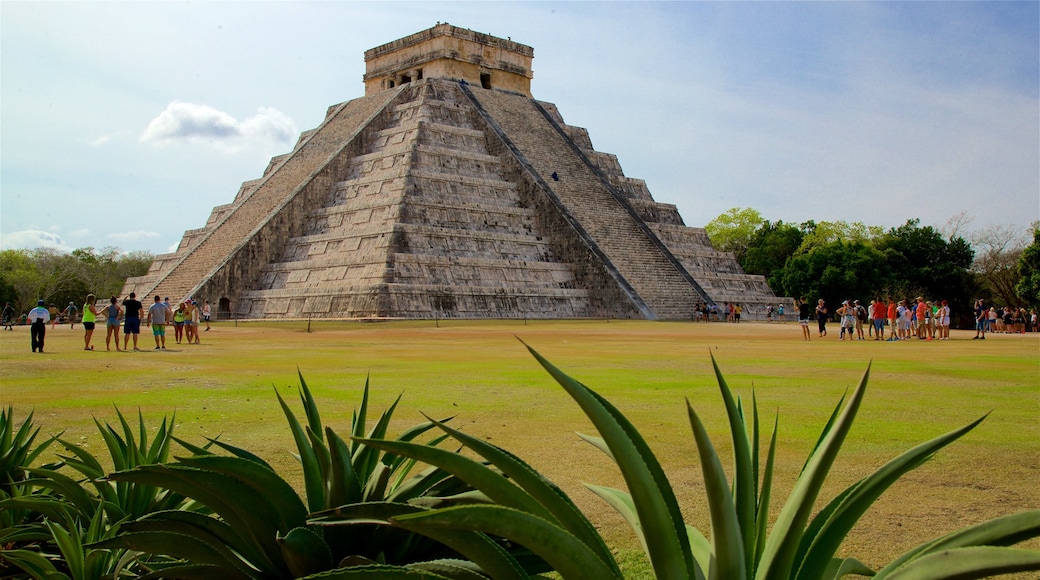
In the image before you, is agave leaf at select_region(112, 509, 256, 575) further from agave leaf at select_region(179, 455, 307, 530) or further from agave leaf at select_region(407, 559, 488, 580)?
agave leaf at select_region(407, 559, 488, 580)

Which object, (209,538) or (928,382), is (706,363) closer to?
(928,382)

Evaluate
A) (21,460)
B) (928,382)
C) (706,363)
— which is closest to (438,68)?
(706,363)

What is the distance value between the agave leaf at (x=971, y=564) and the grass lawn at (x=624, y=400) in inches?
78.5

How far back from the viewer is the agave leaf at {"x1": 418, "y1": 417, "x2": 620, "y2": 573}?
80.7 inches

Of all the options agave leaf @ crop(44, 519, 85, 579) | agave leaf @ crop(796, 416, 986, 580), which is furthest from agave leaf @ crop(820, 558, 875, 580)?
agave leaf @ crop(44, 519, 85, 579)

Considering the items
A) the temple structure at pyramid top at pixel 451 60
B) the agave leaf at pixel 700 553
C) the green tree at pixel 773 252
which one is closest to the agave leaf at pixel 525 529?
the agave leaf at pixel 700 553

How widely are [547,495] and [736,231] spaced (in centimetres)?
7279

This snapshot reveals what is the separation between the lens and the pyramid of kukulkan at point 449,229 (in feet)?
96.8

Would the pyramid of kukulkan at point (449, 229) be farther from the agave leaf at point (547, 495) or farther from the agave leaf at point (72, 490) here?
the agave leaf at point (547, 495)

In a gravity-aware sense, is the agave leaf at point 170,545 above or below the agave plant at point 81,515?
above

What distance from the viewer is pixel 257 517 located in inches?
104

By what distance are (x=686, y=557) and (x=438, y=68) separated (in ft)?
131

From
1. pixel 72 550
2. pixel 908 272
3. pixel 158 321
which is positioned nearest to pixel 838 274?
pixel 908 272

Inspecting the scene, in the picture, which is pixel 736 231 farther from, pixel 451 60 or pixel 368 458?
pixel 368 458
